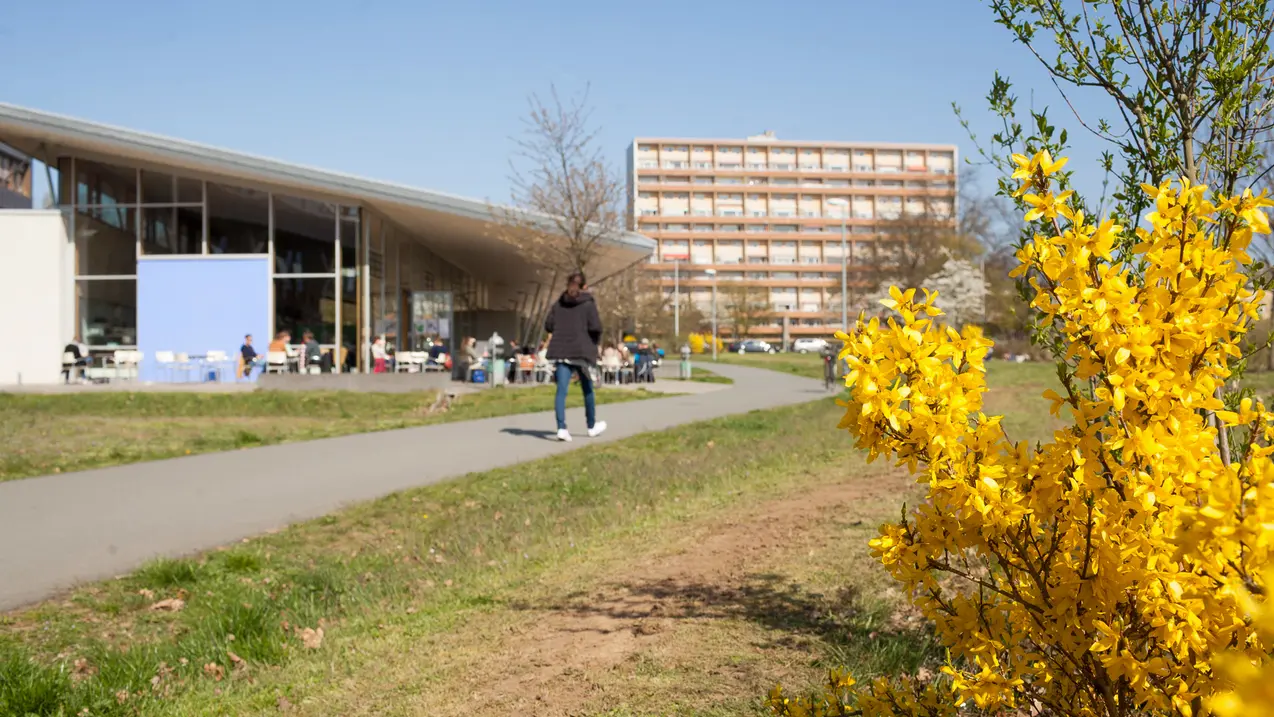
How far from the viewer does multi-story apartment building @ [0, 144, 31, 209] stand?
91.3ft

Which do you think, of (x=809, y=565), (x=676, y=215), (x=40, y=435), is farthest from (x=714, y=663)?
(x=676, y=215)

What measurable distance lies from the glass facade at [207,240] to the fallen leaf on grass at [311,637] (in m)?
23.6

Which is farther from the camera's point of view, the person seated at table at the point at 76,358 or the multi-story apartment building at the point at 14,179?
the multi-story apartment building at the point at 14,179

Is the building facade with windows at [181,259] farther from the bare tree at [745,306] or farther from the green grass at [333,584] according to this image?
the bare tree at [745,306]

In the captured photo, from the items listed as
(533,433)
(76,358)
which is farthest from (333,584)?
(76,358)

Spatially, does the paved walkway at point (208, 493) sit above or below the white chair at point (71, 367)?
below

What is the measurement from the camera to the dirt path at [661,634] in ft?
10.7

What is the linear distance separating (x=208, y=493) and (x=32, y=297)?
907 inches

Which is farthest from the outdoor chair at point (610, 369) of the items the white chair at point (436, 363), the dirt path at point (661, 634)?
the dirt path at point (661, 634)

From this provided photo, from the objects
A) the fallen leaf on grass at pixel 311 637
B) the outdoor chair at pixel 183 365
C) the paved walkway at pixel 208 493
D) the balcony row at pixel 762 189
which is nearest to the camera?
the fallen leaf on grass at pixel 311 637

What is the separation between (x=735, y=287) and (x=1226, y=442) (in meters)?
88.1

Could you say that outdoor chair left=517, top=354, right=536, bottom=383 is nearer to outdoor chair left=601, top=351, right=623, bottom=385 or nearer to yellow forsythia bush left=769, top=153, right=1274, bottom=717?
outdoor chair left=601, top=351, right=623, bottom=385

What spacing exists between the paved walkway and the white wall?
18980mm

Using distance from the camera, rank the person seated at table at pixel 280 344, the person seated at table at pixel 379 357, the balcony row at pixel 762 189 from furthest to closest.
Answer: the balcony row at pixel 762 189 → the person seated at table at pixel 379 357 → the person seated at table at pixel 280 344
